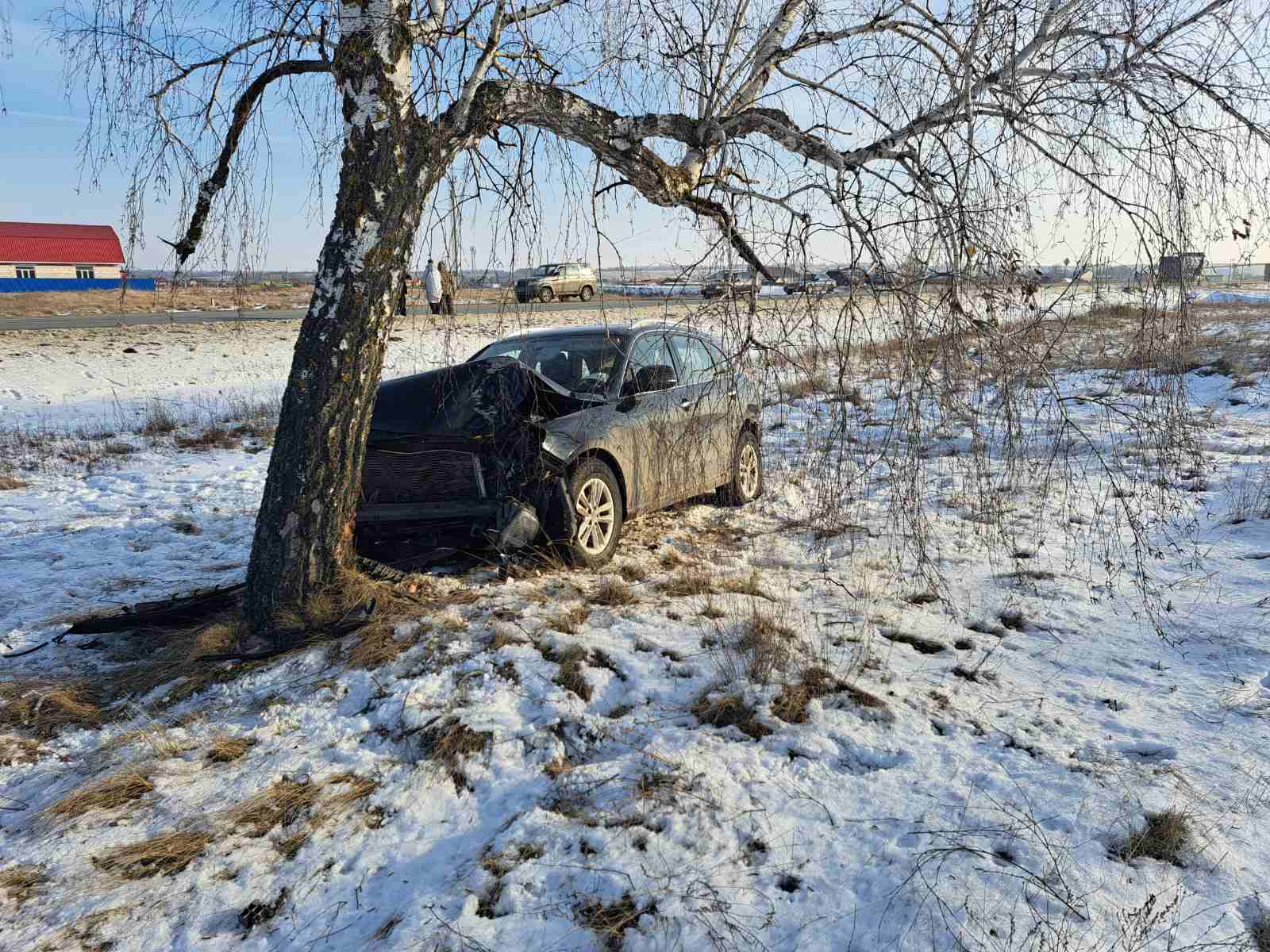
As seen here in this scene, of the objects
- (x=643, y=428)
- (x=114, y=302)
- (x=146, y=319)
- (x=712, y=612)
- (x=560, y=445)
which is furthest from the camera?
(x=114, y=302)

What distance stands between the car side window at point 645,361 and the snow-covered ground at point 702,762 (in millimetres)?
1342

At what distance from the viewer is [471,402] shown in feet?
18.2

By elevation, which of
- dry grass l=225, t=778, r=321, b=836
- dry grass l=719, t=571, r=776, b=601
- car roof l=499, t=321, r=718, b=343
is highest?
car roof l=499, t=321, r=718, b=343

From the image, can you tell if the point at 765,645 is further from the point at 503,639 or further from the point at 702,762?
the point at 503,639

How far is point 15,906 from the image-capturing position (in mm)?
2791

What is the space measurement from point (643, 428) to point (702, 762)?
3237 millimetres

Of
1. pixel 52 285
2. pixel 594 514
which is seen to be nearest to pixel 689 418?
pixel 594 514

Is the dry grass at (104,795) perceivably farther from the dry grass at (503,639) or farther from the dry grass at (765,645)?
the dry grass at (765,645)

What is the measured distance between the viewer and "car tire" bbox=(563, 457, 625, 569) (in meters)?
5.60

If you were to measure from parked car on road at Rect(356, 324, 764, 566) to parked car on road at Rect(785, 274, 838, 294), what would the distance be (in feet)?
3.25

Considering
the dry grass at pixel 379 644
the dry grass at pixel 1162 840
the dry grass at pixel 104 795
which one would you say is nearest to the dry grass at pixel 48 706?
the dry grass at pixel 104 795

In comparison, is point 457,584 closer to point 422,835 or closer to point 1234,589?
point 422,835

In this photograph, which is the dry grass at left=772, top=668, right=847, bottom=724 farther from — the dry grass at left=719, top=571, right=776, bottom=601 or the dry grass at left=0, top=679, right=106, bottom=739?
the dry grass at left=0, top=679, right=106, bottom=739

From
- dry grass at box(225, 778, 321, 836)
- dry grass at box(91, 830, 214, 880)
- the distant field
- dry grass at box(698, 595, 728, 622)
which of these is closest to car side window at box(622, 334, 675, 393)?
dry grass at box(698, 595, 728, 622)
